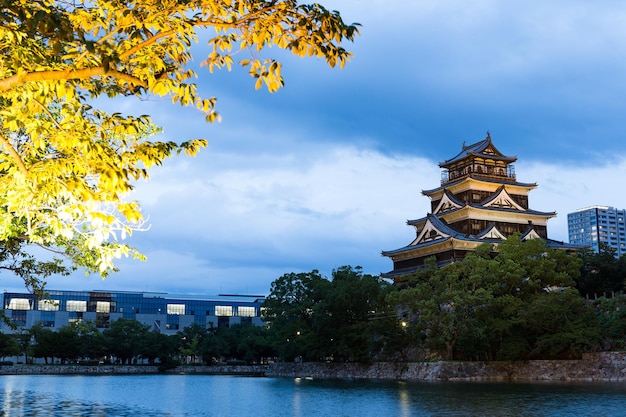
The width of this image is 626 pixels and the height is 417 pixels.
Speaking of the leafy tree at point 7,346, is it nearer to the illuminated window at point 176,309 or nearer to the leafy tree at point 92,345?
the leafy tree at point 92,345

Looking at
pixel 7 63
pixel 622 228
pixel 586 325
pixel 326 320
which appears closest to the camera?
pixel 7 63

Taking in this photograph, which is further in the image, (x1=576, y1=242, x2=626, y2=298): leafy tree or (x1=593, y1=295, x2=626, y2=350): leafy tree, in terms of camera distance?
(x1=576, y1=242, x2=626, y2=298): leafy tree

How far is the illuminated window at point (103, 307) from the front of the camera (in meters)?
106

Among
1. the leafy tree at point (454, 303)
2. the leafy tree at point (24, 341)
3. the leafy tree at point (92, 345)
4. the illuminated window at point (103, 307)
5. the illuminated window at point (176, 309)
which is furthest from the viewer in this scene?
the illuminated window at point (176, 309)

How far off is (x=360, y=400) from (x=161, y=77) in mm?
24705

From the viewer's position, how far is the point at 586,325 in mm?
42469

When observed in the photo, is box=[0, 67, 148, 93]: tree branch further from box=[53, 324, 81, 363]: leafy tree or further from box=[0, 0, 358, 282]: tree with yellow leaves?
box=[53, 324, 81, 363]: leafy tree

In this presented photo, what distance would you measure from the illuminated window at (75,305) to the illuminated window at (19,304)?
5.80 meters

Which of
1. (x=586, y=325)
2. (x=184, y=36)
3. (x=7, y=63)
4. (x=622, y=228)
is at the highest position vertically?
(x=622, y=228)

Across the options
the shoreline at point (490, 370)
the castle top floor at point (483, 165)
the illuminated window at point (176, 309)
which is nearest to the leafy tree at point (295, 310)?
the shoreline at point (490, 370)

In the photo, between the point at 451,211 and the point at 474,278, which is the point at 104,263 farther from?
the point at 451,211

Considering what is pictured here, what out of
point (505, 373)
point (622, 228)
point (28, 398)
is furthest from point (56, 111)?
point (622, 228)

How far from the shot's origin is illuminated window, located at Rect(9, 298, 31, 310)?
10062cm

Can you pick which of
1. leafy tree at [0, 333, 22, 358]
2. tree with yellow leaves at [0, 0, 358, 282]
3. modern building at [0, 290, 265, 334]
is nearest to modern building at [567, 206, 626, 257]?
modern building at [0, 290, 265, 334]
